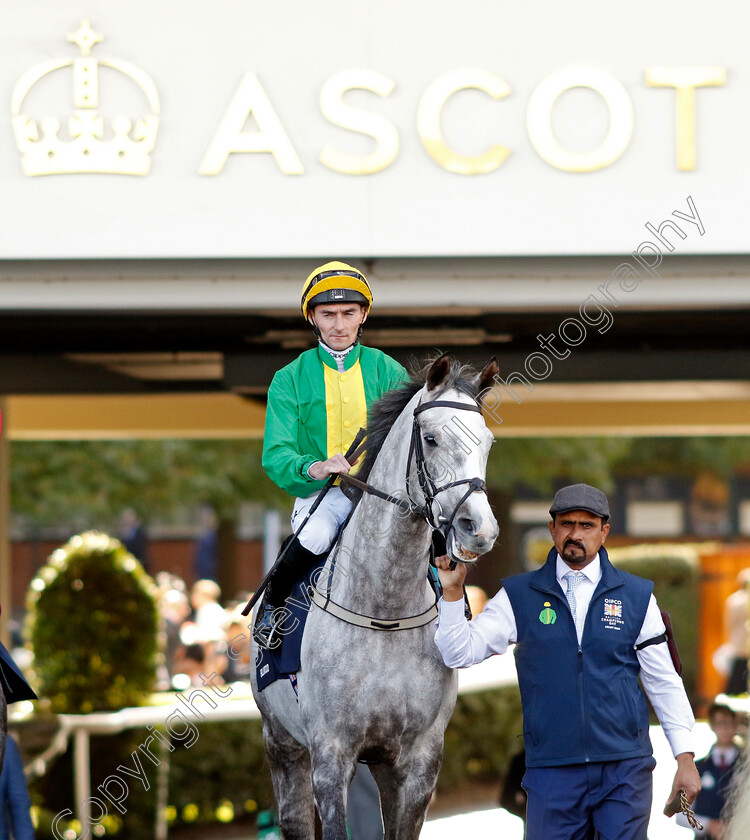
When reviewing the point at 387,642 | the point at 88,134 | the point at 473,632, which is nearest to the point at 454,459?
the point at 473,632

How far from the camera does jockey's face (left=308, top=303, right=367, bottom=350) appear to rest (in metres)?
4.59

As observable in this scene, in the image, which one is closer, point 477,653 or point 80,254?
point 477,653

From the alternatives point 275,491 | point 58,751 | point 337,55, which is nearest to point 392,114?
point 337,55

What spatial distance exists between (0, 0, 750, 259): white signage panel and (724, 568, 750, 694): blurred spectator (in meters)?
4.24

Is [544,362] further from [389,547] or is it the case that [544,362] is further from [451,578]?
[451,578]

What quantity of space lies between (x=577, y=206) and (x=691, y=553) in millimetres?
10207

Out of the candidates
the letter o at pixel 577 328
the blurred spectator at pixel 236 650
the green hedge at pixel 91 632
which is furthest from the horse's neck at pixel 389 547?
the green hedge at pixel 91 632

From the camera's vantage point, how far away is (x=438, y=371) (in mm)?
3945

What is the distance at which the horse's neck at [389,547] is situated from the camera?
4055mm

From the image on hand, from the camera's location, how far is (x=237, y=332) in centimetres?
926

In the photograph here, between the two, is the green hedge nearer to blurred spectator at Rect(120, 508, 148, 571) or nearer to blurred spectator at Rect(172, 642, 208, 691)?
blurred spectator at Rect(172, 642, 208, 691)

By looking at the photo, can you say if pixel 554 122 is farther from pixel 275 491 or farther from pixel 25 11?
pixel 275 491

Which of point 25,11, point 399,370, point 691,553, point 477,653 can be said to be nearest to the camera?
point 477,653

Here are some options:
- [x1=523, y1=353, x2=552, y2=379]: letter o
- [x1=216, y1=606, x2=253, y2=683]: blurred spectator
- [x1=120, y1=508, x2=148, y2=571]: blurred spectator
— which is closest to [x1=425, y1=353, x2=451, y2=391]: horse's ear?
[x1=216, y1=606, x2=253, y2=683]: blurred spectator
